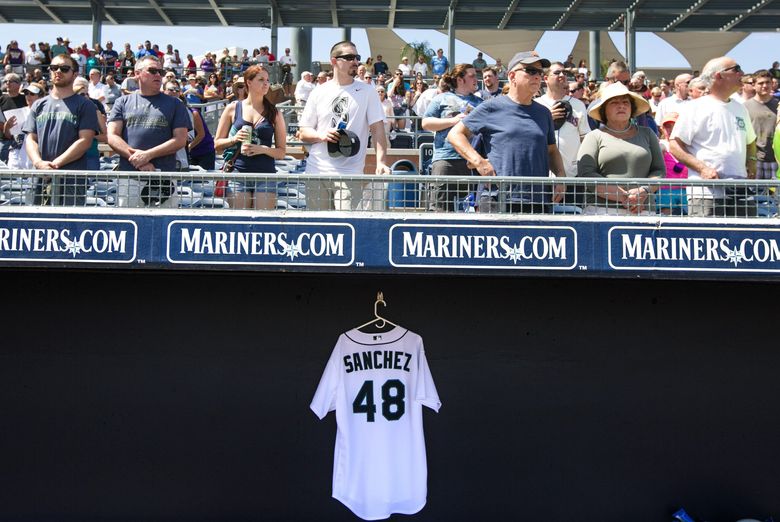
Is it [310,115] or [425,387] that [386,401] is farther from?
[310,115]

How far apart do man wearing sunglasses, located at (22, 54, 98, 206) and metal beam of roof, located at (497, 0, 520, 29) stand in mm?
17832

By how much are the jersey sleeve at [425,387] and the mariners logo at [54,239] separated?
1881mm

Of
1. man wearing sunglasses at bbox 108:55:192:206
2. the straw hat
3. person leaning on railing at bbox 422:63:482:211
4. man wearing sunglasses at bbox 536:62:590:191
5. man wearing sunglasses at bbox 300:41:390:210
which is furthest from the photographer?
man wearing sunglasses at bbox 536:62:590:191

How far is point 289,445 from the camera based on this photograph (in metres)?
5.19

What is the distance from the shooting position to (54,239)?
13.3 ft

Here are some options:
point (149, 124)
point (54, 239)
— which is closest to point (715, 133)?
point (149, 124)

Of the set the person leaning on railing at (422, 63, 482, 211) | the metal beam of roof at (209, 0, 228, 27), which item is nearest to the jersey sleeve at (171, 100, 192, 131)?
the person leaning on railing at (422, 63, 482, 211)

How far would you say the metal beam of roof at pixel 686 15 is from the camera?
21653mm

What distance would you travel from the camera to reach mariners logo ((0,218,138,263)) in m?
4.07

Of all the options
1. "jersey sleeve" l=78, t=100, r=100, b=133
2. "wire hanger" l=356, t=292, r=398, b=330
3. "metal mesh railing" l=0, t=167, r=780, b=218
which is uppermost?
"jersey sleeve" l=78, t=100, r=100, b=133

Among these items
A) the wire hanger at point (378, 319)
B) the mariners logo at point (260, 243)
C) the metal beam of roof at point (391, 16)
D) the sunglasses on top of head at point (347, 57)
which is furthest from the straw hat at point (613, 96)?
the metal beam of roof at point (391, 16)

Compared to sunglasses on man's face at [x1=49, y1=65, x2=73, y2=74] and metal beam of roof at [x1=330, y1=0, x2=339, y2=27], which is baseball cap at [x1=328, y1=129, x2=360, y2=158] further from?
metal beam of roof at [x1=330, y1=0, x2=339, y2=27]

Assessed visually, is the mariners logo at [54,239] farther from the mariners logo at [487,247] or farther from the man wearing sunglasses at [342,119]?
the man wearing sunglasses at [342,119]

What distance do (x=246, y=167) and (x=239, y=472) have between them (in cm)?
197
